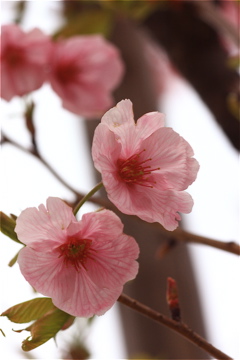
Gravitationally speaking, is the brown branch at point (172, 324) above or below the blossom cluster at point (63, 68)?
below

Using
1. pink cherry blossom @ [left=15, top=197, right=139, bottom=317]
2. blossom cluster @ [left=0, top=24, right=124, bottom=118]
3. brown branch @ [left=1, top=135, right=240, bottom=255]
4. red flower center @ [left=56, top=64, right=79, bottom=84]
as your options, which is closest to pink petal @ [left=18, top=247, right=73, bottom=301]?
pink cherry blossom @ [left=15, top=197, right=139, bottom=317]

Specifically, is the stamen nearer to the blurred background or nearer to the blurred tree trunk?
the blurred background

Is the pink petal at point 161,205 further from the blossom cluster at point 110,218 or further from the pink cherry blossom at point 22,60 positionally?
the pink cherry blossom at point 22,60

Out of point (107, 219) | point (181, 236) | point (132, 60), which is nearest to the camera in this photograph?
point (107, 219)

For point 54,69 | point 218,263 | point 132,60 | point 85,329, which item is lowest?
point 218,263

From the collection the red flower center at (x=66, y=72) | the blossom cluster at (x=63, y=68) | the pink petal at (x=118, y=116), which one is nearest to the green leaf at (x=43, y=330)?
the pink petal at (x=118, y=116)

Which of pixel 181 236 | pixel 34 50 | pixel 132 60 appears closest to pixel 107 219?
pixel 181 236

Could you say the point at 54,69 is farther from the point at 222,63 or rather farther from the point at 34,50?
the point at 222,63
